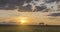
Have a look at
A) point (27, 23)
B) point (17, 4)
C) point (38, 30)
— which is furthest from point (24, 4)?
point (38, 30)

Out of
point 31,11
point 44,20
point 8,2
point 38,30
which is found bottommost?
point 38,30

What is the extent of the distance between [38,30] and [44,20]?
0.16 meters

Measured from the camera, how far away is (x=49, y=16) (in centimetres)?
211

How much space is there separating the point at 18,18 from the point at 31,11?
0.20 m

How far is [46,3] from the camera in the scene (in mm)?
2143

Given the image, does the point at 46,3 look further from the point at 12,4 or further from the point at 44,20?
the point at 12,4

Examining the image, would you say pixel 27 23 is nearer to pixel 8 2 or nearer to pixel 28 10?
pixel 28 10

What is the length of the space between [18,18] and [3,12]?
0.22 m

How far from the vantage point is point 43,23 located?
2096 mm

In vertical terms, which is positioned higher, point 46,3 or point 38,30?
point 46,3

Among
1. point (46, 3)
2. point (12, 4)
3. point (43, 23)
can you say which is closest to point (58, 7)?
point (46, 3)

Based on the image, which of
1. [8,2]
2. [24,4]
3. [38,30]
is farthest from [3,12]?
[38,30]

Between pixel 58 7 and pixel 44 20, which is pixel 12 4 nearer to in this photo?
pixel 44 20

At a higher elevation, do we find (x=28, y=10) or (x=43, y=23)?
(x=28, y=10)
